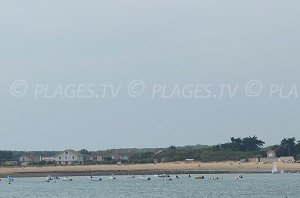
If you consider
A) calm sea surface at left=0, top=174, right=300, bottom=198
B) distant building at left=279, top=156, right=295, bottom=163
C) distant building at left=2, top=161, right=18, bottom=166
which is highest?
distant building at left=2, top=161, right=18, bottom=166

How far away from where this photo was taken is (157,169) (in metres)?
140

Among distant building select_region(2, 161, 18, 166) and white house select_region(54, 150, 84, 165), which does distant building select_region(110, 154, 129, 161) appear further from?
distant building select_region(2, 161, 18, 166)

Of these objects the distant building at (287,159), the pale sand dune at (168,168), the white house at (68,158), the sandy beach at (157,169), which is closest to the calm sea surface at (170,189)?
A: the sandy beach at (157,169)

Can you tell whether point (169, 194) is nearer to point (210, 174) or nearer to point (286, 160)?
point (210, 174)

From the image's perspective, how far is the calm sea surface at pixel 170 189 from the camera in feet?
279

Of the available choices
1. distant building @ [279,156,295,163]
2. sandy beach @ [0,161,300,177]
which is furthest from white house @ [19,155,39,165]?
distant building @ [279,156,295,163]

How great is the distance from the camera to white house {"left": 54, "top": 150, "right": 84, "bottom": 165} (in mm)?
166625

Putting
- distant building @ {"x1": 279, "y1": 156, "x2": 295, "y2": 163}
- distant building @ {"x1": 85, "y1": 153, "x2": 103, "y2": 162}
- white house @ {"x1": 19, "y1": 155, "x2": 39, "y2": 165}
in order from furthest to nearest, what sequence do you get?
1. distant building @ {"x1": 85, "y1": 153, "x2": 103, "y2": 162}
2. white house @ {"x1": 19, "y1": 155, "x2": 39, "y2": 165}
3. distant building @ {"x1": 279, "y1": 156, "x2": 295, "y2": 163}

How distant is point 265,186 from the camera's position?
9562cm

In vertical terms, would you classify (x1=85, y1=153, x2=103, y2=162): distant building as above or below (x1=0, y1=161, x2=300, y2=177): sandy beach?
above

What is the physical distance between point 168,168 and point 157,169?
2198 millimetres

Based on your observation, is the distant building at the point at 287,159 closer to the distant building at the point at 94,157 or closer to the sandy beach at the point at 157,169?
the sandy beach at the point at 157,169

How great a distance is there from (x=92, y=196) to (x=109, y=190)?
9.22 m

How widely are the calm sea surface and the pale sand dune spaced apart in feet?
66.0
